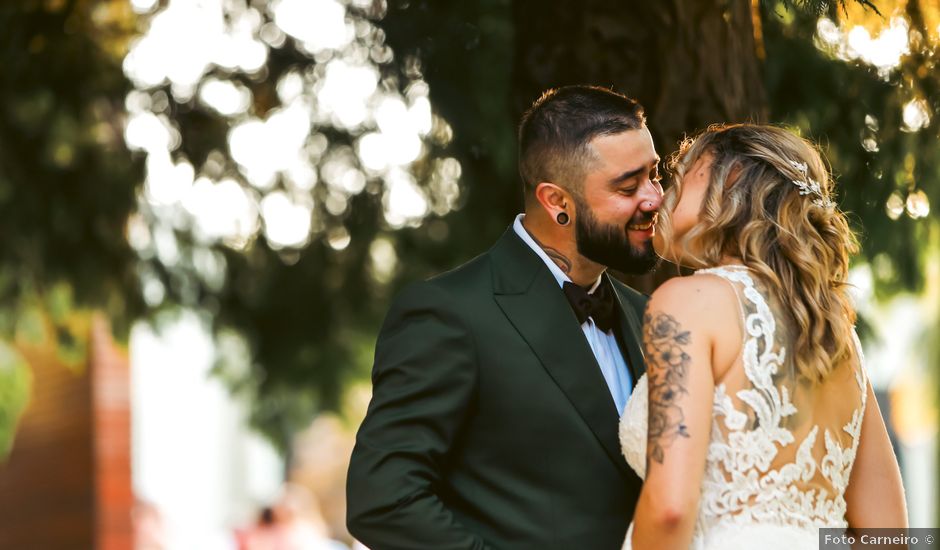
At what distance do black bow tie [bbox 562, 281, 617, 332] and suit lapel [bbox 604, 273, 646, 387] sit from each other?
0.18ft

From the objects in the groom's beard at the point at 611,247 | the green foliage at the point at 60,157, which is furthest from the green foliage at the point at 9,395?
the groom's beard at the point at 611,247

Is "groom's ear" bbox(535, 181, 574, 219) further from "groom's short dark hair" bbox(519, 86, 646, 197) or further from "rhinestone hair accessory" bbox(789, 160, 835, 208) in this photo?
"rhinestone hair accessory" bbox(789, 160, 835, 208)

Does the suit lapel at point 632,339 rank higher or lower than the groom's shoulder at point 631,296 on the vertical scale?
lower

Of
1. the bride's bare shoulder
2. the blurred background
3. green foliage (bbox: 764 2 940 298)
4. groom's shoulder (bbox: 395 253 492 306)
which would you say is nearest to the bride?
the bride's bare shoulder

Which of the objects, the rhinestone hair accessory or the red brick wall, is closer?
the rhinestone hair accessory

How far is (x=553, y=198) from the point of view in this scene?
3547 mm

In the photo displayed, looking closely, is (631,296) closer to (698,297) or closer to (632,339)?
(632,339)

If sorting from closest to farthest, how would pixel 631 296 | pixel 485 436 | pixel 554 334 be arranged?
1. pixel 485 436
2. pixel 554 334
3. pixel 631 296

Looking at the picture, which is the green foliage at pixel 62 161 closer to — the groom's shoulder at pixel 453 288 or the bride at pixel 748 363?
the groom's shoulder at pixel 453 288

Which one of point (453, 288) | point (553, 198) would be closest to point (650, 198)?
point (553, 198)

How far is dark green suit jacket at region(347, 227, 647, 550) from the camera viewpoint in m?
3.15

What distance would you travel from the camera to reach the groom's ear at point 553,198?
3.52 metres

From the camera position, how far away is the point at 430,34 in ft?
19.8

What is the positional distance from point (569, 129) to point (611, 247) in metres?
0.36
